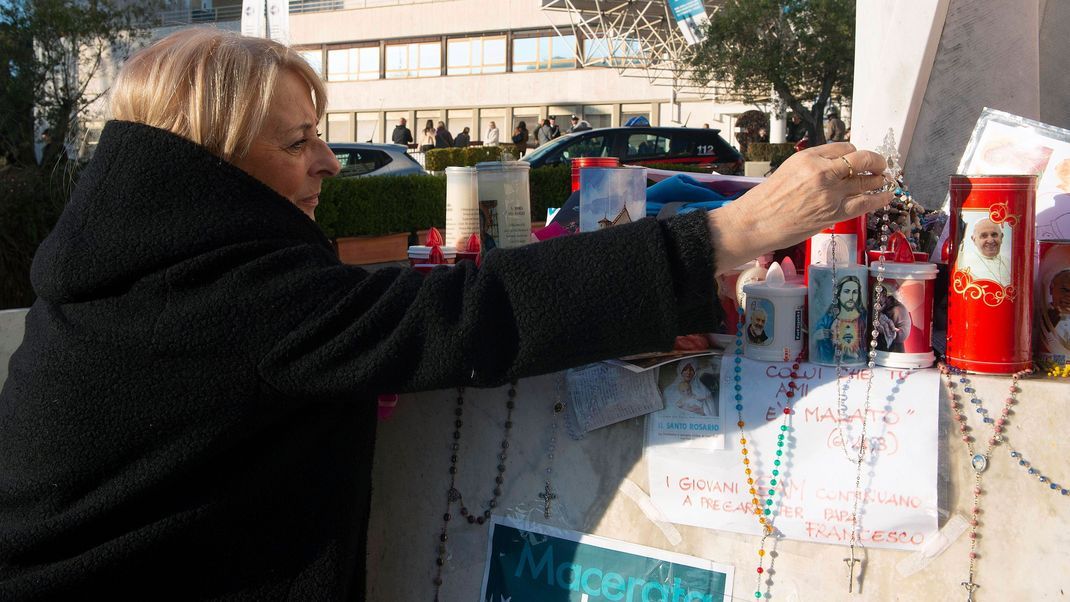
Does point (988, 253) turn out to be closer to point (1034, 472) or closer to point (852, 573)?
point (1034, 472)

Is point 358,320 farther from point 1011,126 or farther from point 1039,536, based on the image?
point 1011,126

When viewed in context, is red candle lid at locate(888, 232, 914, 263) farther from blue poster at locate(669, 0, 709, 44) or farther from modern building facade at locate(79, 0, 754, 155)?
modern building facade at locate(79, 0, 754, 155)

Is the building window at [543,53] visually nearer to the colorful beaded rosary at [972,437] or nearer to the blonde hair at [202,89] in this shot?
the blonde hair at [202,89]

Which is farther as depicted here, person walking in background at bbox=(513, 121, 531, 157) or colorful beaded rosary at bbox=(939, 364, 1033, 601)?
person walking in background at bbox=(513, 121, 531, 157)

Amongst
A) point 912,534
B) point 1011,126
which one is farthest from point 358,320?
point 1011,126

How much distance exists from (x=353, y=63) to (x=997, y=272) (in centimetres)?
3852

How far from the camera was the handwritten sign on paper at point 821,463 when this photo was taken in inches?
65.6

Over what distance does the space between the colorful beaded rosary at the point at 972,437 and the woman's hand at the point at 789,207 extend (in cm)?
42

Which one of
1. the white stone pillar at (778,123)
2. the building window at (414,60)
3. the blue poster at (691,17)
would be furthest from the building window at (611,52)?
the building window at (414,60)

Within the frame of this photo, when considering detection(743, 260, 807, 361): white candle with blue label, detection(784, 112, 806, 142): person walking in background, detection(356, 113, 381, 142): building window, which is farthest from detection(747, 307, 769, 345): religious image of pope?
detection(356, 113, 381, 142): building window

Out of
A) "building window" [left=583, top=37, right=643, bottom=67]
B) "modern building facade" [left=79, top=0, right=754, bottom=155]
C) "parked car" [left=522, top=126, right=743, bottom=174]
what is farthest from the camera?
"modern building facade" [left=79, top=0, right=754, bottom=155]

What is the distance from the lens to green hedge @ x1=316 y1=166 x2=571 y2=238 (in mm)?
11438

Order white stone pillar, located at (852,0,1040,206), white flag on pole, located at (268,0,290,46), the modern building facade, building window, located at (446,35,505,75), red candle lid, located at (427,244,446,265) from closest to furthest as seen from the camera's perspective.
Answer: red candle lid, located at (427,244,446,265) < white stone pillar, located at (852,0,1040,206) < white flag on pole, located at (268,0,290,46) < the modern building facade < building window, located at (446,35,505,75)

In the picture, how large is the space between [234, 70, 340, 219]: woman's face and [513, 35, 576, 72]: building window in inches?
1314
